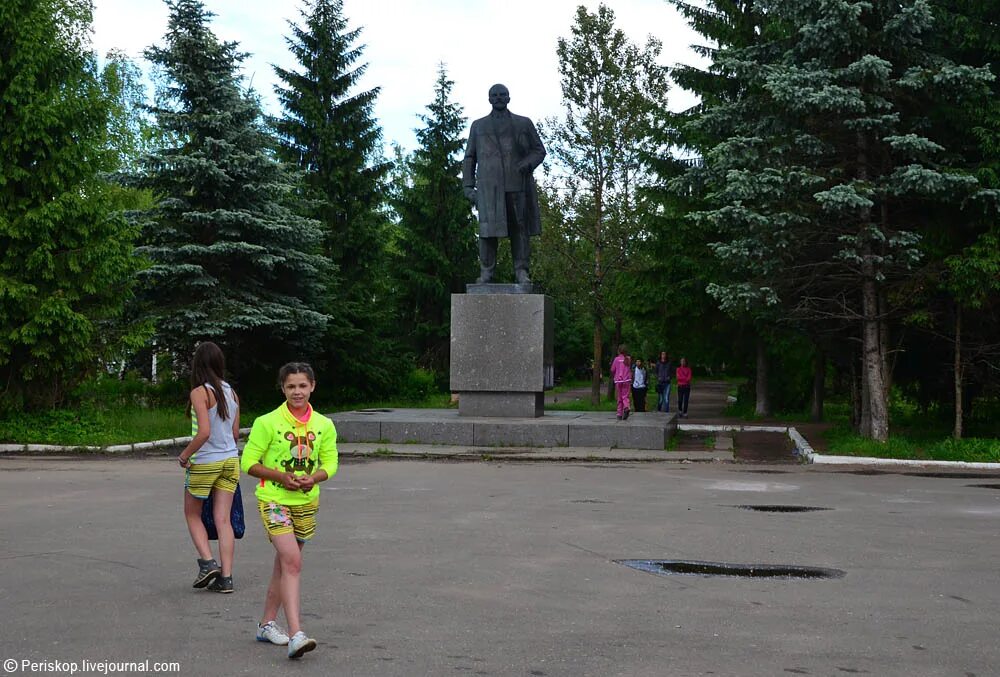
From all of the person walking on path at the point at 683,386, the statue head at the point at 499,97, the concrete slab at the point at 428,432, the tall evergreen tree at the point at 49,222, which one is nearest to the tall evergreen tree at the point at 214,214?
the tall evergreen tree at the point at 49,222

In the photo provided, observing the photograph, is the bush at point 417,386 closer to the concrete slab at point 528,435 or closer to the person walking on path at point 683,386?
the person walking on path at point 683,386

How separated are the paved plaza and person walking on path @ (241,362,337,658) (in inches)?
12.7

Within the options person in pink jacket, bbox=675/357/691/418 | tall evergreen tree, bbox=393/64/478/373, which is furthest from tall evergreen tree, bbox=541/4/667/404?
tall evergreen tree, bbox=393/64/478/373

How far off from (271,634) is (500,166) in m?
14.7

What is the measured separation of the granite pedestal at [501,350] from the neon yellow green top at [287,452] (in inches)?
542

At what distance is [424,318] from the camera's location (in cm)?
4478

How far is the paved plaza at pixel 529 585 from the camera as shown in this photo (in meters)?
5.64

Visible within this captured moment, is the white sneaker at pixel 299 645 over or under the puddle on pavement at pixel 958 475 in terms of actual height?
under

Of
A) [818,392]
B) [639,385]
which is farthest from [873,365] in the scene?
[818,392]

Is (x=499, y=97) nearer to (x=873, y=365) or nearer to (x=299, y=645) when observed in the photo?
(x=873, y=365)

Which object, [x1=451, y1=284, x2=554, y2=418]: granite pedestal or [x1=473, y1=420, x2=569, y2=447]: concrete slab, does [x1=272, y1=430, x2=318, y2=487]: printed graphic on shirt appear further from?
[x1=451, y1=284, x2=554, y2=418]: granite pedestal

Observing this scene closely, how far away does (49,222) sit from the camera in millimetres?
19469

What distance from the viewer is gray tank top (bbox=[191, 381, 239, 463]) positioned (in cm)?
725

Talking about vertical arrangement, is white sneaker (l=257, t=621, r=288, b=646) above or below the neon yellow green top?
below
